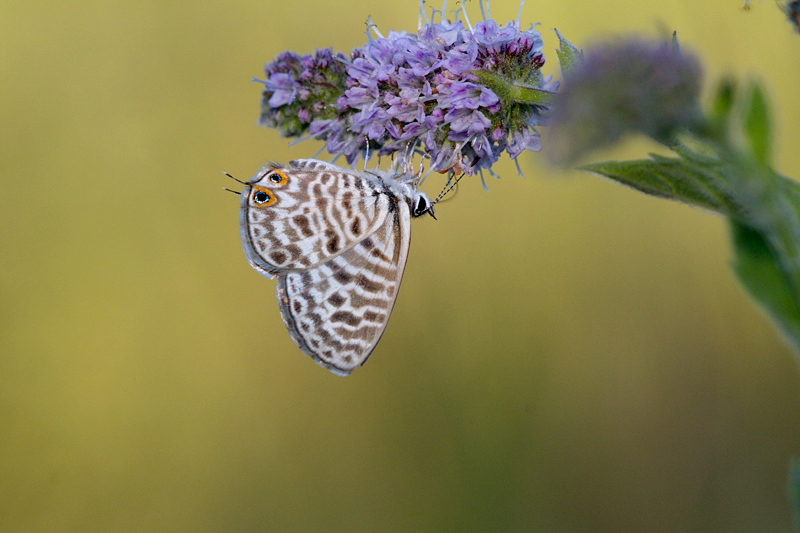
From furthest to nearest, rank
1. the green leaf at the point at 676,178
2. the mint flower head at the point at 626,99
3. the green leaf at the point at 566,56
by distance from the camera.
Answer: the green leaf at the point at 566,56 → the green leaf at the point at 676,178 → the mint flower head at the point at 626,99

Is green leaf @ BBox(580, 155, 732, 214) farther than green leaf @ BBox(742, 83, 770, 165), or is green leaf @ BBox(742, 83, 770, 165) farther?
green leaf @ BBox(580, 155, 732, 214)

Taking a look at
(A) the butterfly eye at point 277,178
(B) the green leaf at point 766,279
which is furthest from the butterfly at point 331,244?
(B) the green leaf at point 766,279

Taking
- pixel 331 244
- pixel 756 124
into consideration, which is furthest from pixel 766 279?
pixel 331 244

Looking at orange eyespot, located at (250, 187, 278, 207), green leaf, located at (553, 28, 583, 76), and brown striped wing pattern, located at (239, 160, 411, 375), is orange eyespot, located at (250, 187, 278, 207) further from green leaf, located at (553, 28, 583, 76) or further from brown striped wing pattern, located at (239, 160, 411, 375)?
green leaf, located at (553, 28, 583, 76)

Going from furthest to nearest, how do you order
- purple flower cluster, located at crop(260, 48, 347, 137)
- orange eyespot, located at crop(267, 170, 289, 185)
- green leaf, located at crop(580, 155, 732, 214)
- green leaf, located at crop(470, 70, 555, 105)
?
1. orange eyespot, located at crop(267, 170, 289, 185)
2. purple flower cluster, located at crop(260, 48, 347, 137)
3. green leaf, located at crop(470, 70, 555, 105)
4. green leaf, located at crop(580, 155, 732, 214)

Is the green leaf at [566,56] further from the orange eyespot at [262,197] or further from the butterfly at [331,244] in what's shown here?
the orange eyespot at [262,197]

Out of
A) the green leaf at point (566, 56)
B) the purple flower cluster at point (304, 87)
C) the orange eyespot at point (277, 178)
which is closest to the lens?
the green leaf at point (566, 56)

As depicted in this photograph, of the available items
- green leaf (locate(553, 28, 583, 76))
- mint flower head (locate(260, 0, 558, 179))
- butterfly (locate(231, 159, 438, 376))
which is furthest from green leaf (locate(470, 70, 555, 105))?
butterfly (locate(231, 159, 438, 376))
